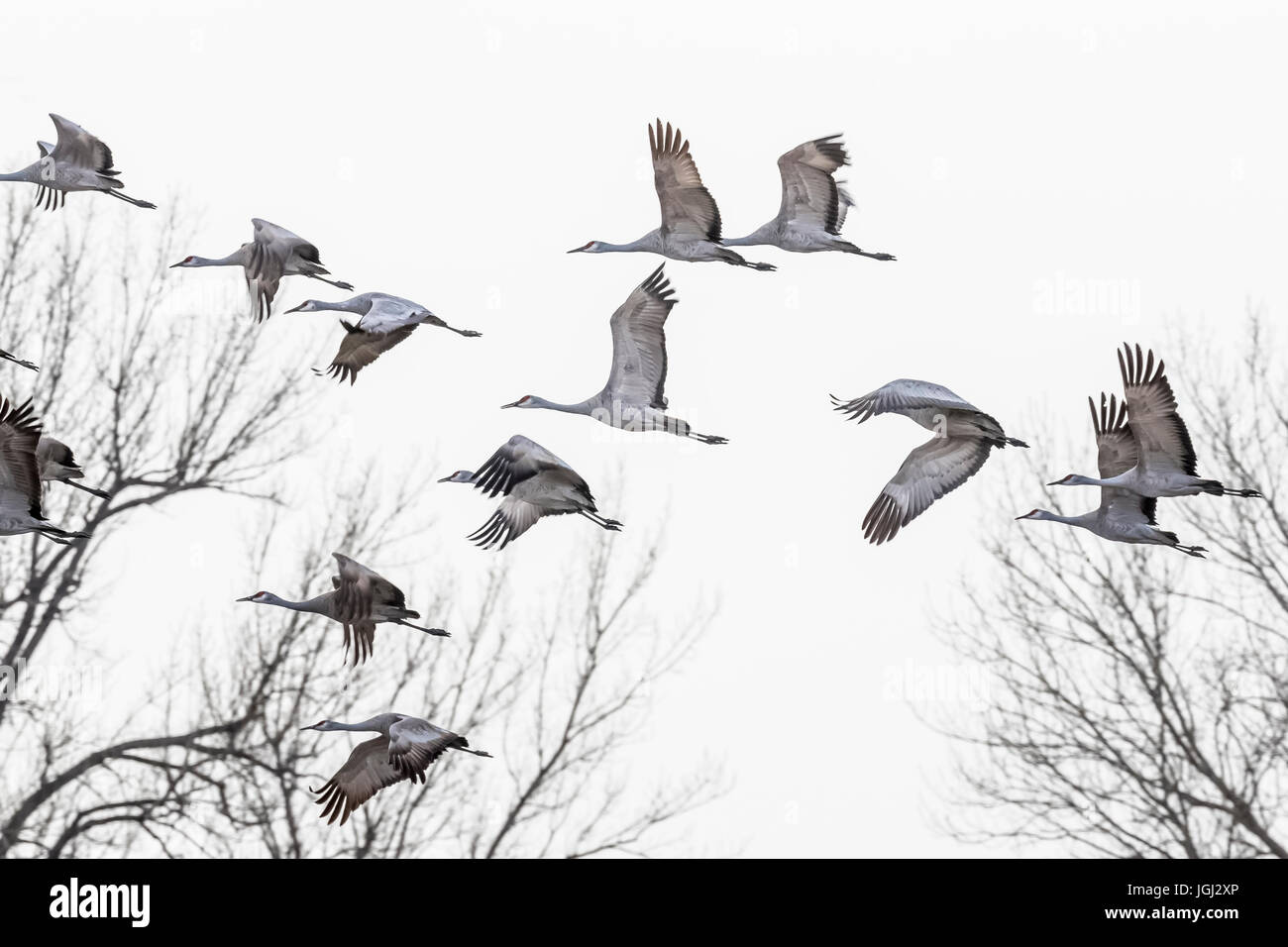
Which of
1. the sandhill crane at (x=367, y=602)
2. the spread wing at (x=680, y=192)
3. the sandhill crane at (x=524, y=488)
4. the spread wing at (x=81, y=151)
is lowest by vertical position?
the sandhill crane at (x=367, y=602)

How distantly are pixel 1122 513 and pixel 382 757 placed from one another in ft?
21.8

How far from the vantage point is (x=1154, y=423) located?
21875mm

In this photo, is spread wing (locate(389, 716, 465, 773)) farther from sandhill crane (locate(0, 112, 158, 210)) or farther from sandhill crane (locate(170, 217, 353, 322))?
sandhill crane (locate(0, 112, 158, 210))

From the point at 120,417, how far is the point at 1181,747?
12610 mm

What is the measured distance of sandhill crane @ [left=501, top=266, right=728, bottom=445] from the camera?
23.7 meters

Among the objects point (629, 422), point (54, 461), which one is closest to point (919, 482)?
point (629, 422)

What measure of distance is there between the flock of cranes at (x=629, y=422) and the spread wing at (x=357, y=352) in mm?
20

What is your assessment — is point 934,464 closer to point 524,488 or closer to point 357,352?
point 524,488

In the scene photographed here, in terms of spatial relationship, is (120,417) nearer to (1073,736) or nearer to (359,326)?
(359,326)

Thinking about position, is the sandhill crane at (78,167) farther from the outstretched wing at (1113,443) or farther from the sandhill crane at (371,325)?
the outstretched wing at (1113,443)

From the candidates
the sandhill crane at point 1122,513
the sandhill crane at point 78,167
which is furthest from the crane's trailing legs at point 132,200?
the sandhill crane at point 1122,513

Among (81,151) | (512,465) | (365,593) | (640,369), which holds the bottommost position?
(365,593)

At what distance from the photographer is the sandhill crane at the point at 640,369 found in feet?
77.9
